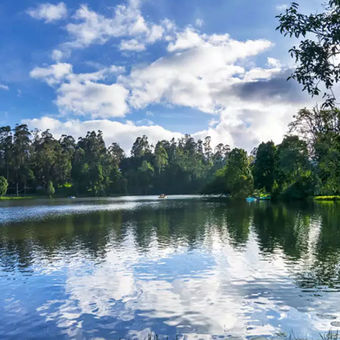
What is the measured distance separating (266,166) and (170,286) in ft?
310

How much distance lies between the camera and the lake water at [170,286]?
1302cm

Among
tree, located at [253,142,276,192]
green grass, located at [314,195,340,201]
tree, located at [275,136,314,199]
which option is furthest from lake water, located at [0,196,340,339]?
tree, located at [253,142,276,192]

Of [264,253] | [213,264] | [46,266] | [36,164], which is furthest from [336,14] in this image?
Result: [36,164]

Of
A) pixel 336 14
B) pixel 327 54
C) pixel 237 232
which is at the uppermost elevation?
pixel 336 14

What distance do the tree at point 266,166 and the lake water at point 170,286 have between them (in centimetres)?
7449

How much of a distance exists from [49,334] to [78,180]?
185 metres

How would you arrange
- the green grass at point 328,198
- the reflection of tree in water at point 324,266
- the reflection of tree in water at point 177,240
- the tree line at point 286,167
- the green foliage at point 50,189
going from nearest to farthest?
the reflection of tree in water at point 324,266 → the reflection of tree in water at point 177,240 → the tree line at point 286,167 → the green grass at point 328,198 → the green foliage at point 50,189

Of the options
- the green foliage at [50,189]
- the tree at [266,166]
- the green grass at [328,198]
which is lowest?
the green grass at [328,198]

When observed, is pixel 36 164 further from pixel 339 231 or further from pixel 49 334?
pixel 49 334

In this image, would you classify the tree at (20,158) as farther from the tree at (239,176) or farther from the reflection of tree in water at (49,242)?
the reflection of tree in water at (49,242)

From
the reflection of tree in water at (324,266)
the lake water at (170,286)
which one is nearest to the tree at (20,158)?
the lake water at (170,286)

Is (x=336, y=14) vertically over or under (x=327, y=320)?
over

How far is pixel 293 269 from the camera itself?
835 inches

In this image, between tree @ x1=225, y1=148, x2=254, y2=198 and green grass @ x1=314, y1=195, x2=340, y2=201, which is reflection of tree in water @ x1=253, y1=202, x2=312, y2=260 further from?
tree @ x1=225, y1=148, x2=254, y2=198
